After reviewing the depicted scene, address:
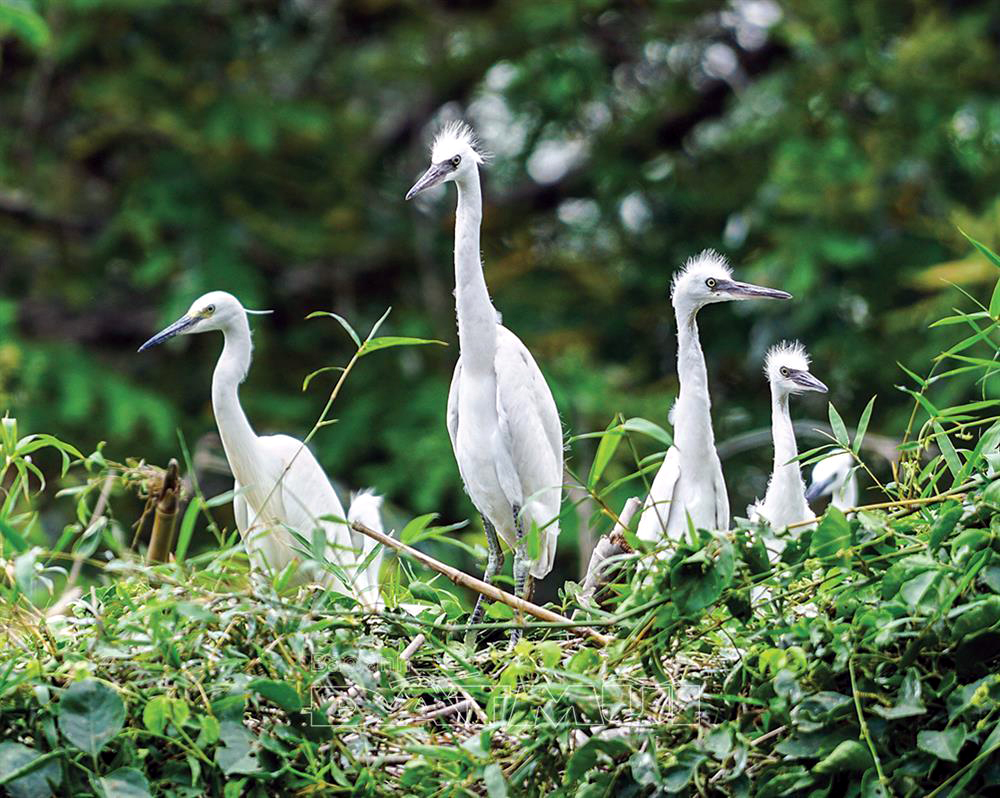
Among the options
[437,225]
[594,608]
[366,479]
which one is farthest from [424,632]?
[437,225]

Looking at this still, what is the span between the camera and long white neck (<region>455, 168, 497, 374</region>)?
3344 millimetres

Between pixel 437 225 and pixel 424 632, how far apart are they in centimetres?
671

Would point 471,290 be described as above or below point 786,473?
above

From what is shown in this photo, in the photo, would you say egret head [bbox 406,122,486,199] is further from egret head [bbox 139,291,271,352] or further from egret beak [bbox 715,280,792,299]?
egret beak [bbox 715,280,792,299]

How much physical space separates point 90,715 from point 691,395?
5.69ft

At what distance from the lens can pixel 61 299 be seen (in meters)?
8.53

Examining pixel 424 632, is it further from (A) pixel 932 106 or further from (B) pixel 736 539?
(A) pixel 932 106

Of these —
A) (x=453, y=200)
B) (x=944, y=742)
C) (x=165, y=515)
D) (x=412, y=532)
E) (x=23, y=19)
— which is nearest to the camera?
(x=944, y=742)

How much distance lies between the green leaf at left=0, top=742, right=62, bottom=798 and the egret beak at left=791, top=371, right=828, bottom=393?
207 centimetres

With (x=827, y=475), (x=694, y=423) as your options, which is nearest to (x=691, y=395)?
(x=694, y=423)

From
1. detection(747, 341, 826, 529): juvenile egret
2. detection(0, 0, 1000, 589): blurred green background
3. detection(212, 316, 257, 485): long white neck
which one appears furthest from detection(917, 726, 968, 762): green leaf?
detection(0, 0, 1000, 589): blurred green background

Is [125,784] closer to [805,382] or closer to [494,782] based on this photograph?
[494,782]

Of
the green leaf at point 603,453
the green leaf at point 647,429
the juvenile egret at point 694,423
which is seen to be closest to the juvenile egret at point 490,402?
the juvenile egret at point 694,423

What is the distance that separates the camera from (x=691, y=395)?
3262mm
